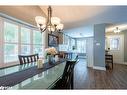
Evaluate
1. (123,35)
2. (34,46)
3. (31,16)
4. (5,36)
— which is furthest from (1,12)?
(123,35)

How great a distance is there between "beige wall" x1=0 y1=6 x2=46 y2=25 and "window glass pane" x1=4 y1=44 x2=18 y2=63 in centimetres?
86

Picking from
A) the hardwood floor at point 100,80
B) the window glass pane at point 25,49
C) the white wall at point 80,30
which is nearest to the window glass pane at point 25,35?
the window glass pane at point 25,49

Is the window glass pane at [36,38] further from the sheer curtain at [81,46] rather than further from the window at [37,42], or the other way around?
the sheer curtain at [81,46]

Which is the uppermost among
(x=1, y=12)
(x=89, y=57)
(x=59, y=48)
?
(x=1, y=12)

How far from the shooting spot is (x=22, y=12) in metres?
3.29

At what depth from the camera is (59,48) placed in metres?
7.60

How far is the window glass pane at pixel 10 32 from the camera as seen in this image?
3382mm

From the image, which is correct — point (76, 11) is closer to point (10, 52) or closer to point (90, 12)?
point (90, 12)

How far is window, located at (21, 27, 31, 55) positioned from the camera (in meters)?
4.18

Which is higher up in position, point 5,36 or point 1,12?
point 1,12

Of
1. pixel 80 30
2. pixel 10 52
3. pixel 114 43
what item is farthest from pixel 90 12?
pixel 114 43

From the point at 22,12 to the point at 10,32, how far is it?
74 centimetres

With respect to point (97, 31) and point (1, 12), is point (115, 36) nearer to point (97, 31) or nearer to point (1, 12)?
point (97, 31)
